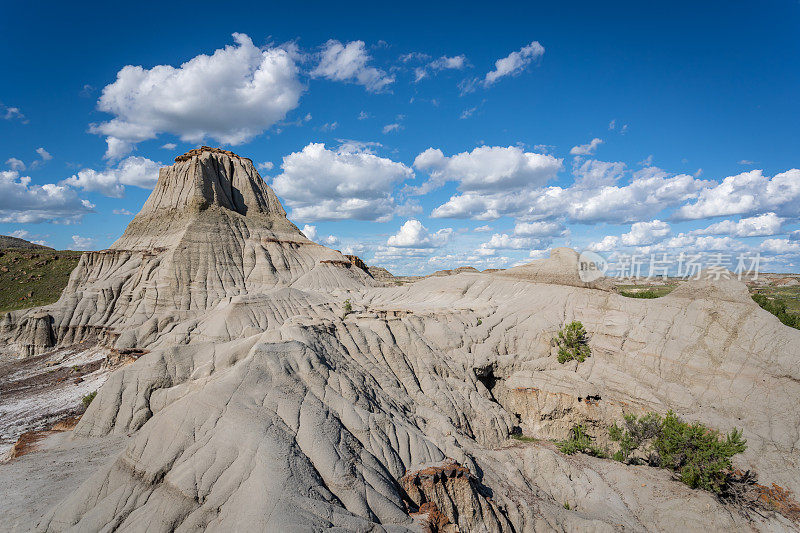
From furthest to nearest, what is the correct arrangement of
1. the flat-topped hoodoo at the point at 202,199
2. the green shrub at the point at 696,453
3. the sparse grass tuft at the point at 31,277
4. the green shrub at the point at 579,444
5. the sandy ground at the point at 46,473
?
the sparse grass tuft at the point at 31,277
the flat-topped hoodoo at the point at 202,199
the green shrub at the point at 579,444
the green shrub at the point at 696,453
the sandy ground at the point at 46,473

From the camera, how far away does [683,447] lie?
21.3 meters

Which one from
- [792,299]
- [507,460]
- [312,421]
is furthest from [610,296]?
[792,299]

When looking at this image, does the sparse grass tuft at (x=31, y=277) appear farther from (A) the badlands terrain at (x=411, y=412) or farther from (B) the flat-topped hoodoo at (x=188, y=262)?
(A) the badlands terrain at (x=411, y=412)

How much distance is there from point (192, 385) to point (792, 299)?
105288 mm

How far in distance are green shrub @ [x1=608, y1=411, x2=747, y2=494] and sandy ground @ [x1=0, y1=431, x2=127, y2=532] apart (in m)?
29.1

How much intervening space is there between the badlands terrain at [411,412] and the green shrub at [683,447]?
31.3 inches

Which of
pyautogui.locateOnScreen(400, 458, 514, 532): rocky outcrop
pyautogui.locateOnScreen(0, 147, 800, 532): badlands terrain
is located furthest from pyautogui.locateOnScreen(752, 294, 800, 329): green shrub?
pyautogui.locateOnScreen(400, 458, 514, 532): rocky outcrop

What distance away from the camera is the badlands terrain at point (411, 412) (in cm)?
Result: 1464

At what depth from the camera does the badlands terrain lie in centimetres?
1464

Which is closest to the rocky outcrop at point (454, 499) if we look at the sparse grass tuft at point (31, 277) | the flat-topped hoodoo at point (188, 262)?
the flat-topped hoodoo at point (188, 262)

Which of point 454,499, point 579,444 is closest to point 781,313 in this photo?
Result: point 579,444

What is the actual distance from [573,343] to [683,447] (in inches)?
411

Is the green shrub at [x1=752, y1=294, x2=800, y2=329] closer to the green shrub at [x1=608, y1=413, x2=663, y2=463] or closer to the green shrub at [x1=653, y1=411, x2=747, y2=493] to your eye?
the green shrub at [x1=653, y1=411, x2=747, y2=493]

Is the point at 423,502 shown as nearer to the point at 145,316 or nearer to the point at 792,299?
the point at 145,316
